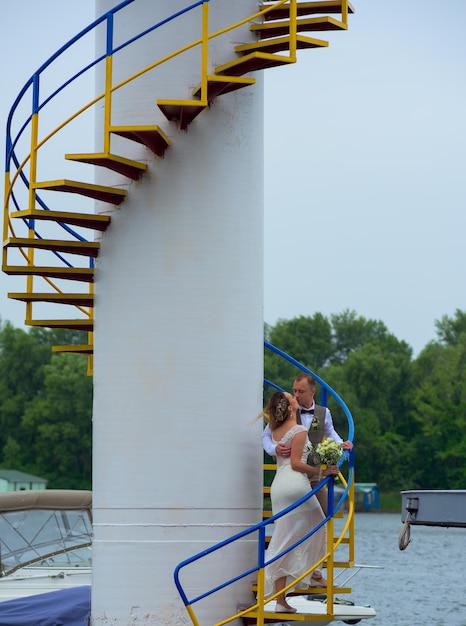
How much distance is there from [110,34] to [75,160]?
1.35 m

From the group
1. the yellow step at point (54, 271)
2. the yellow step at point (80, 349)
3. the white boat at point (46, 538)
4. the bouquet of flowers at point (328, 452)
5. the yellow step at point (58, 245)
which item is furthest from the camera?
the white boat at point (46, 538)

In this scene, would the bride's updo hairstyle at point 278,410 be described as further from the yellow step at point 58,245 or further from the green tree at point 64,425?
the green tree at point 64,425

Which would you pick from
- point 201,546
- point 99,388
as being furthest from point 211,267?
point 201,546

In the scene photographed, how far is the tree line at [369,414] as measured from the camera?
11338cm

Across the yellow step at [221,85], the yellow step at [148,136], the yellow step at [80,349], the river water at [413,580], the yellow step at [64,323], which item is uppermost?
the yellow step at [221,85]

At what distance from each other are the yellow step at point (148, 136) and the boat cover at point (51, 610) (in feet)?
15.3

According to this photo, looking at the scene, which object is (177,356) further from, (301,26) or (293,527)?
(301,26)

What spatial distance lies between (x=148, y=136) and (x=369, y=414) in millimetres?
101501

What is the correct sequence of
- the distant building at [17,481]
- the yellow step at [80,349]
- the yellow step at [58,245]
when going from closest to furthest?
1. the yellow step at [58,245]
2. the yellow step at [80,349]
3. the distant building at [17,481]

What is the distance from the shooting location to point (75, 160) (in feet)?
41.7

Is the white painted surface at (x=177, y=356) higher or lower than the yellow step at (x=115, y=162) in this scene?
lower

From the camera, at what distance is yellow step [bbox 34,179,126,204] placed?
42.3 feet

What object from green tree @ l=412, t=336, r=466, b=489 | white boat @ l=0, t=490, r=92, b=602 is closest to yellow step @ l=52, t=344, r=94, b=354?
white boat @ l=0, t=490, r=92, b=602

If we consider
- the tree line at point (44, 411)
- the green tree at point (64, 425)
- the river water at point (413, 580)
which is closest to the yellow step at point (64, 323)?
the river water at point (413, 580)
